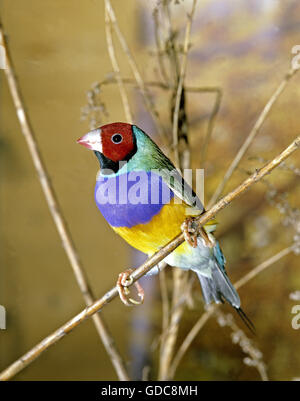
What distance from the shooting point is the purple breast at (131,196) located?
0.42 m

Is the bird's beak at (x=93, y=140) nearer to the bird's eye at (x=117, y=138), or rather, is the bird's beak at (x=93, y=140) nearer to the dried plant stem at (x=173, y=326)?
the bird's eye at (x=117, y=138)

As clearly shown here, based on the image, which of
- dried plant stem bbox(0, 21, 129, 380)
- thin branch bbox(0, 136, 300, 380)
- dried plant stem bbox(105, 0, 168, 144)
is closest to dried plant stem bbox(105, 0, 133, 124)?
dried plant stem bbox(105, 0, 168, 144)

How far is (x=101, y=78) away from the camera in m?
0.65

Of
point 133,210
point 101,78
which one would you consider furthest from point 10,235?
point 133,210

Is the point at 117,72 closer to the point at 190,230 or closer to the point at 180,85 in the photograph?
the point at 180,85

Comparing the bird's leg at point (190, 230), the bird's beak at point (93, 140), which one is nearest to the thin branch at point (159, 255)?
the bird's leg at point (190, 230)

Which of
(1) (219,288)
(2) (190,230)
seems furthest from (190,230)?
(1) (219,288)

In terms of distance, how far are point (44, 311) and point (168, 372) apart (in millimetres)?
317

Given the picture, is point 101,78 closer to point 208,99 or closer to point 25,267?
point 208,99

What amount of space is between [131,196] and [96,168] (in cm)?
17

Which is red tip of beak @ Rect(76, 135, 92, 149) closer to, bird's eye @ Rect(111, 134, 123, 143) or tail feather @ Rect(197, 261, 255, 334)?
bird's eye @ Rect(111, 134, 123, 143)

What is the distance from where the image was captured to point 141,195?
1.41 feet

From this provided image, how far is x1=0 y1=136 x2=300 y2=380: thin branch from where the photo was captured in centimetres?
34
